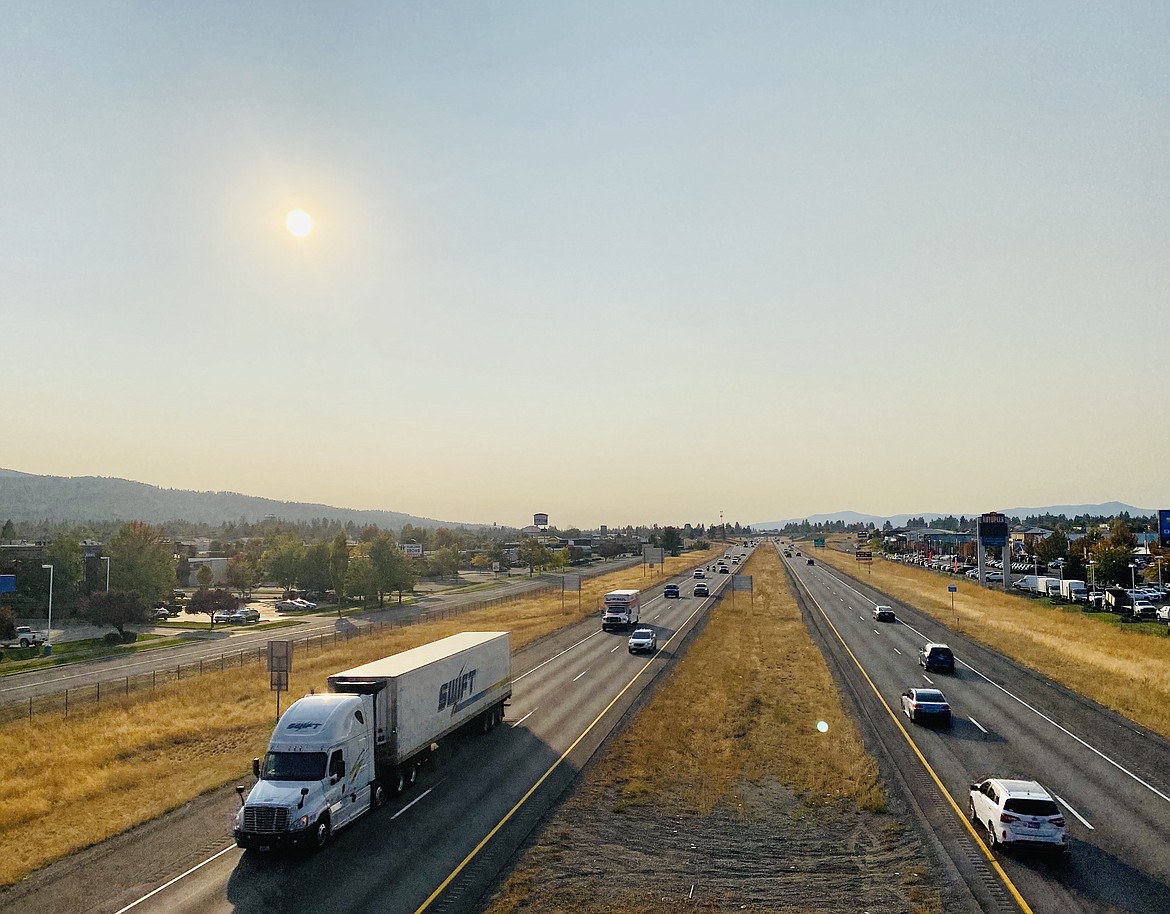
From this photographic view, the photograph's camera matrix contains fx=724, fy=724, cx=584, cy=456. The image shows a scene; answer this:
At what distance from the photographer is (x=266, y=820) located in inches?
825

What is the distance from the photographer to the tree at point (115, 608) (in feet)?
256

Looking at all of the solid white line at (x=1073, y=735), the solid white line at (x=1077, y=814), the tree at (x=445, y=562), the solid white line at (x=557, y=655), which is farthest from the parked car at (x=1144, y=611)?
the tree at (x=445, y=562)

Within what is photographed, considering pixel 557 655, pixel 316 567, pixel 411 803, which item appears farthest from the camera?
pixel 316 567

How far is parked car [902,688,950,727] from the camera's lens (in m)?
Result: 36.1

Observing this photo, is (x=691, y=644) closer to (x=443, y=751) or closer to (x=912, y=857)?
(x=443, y=751)

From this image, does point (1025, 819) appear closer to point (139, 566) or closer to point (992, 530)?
point (992, 530)

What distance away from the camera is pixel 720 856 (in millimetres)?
22062

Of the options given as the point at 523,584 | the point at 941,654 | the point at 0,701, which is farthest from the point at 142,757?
the point at 523,584

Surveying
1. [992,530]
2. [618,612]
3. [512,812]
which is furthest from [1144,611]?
[512,812]

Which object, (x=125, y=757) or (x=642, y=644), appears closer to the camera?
(x=125, y=757)

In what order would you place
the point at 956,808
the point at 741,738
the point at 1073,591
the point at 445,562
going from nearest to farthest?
the point at 956,808, the point at 741,738, the point at 1073,591, the point at 445,562

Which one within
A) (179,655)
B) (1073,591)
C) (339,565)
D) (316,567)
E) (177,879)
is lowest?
(179,655)

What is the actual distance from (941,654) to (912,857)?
31199 mm

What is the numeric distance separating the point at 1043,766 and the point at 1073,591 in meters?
76.9
